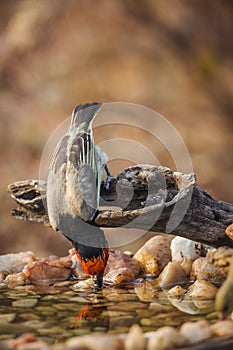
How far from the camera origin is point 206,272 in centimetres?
304

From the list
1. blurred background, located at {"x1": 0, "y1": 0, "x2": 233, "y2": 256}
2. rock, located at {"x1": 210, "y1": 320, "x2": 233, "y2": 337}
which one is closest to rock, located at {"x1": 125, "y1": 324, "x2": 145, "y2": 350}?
rock, located at {"x1": 210, "y1": 320, "x2": 233, "y2": 337}

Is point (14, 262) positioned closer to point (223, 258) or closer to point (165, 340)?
point (223, 258)

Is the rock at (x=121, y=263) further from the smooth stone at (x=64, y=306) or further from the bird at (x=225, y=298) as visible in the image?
the bird at (x=225, y=298)

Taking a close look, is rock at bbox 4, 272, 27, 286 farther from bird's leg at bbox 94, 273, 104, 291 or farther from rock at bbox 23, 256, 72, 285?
bird's leg at bbox 94, 273, 104, 291

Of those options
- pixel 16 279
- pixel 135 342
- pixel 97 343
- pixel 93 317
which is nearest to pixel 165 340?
pixel 135 342

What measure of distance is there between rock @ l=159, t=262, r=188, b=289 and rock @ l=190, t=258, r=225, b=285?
58 mm

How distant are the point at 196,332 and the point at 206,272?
42.0 inches

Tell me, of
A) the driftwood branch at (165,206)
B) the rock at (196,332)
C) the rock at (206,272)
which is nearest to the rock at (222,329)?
the rock at (196,332)

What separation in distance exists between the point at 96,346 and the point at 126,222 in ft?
2.94

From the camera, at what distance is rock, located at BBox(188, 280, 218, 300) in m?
2.70

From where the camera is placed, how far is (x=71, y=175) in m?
3.21

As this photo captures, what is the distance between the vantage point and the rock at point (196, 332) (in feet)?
6.39

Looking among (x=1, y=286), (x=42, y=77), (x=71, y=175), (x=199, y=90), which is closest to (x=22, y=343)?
(x=1, y=286)

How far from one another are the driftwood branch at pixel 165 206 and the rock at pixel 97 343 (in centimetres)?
81
